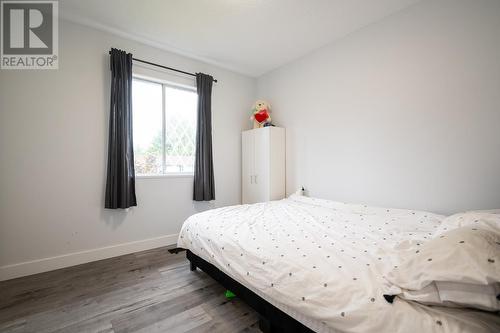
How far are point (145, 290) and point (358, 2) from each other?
3369 millimetres

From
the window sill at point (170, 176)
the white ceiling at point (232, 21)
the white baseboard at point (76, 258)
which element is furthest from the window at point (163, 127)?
the white baseboard at point (76, 258)

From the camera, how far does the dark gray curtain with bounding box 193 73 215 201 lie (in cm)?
323

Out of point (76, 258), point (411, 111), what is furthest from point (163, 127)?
point (411, 111)

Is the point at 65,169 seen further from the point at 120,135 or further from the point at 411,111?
the point at 411,111

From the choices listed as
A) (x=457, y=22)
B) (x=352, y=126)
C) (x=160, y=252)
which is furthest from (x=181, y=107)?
(x=457, y=22)

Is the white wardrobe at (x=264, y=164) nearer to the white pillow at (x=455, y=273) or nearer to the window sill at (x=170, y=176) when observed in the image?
the window sill at (x=170, y=176)

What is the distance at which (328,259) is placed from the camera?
1.23 m

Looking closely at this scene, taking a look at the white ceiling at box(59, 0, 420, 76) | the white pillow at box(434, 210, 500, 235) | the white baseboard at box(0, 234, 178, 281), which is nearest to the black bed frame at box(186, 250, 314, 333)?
the white pillow at box(434, 210, 500, 235)

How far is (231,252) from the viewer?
5.08ft

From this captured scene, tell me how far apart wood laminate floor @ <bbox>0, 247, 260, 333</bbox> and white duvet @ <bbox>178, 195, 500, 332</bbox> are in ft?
1.09

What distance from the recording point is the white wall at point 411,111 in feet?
5.88

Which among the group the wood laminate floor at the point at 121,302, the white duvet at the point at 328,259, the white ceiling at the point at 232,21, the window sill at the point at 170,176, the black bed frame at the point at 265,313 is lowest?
the wood laminate floor at the point at 121,302

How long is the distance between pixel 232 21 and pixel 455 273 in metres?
2.79

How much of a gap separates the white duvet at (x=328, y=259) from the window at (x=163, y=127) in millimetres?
1275
